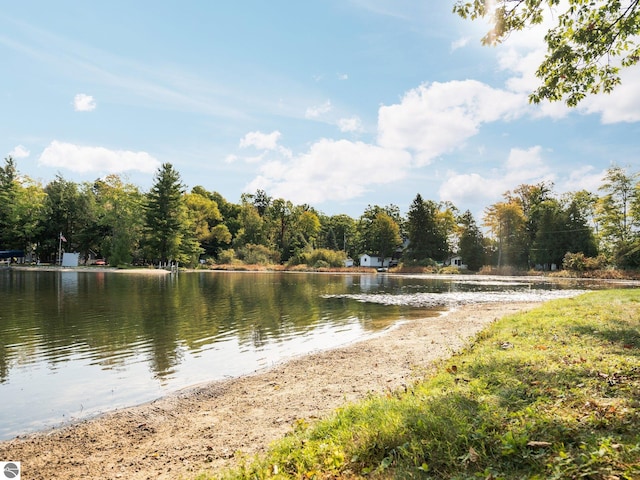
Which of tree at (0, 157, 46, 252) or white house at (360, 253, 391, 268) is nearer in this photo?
tree at (0, 157, 46, 252)

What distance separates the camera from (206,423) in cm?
631

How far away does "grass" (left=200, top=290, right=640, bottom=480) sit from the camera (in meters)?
3.36

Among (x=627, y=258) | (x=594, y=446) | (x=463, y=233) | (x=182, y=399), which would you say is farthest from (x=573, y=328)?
(x=463, y=233)

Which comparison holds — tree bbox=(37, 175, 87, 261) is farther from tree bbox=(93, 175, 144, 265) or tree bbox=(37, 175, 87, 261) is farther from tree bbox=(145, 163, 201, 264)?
tree bbox=(145, 163, 201, 264)

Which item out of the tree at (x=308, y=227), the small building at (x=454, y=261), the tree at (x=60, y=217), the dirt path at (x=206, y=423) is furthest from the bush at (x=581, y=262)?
the tree at (x=60, y=217)

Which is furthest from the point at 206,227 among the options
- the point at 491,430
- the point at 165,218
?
the point at 491,430

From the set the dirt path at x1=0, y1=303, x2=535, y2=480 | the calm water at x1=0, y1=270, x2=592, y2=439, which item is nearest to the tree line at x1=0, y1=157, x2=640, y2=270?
the calm water at x1=0, y1=270, x2=592, y2=439

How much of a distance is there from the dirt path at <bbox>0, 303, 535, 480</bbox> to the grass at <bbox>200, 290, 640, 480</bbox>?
0.92 metres

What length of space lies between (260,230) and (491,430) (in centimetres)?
8930

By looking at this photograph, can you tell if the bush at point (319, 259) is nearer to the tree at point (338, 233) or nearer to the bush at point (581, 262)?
the tree at point (338, 233)

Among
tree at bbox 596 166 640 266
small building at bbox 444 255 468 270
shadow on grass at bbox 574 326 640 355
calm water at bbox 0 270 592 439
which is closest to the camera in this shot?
shadow on grass at bbox 574 326 640 355

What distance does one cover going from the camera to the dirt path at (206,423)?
4992mm

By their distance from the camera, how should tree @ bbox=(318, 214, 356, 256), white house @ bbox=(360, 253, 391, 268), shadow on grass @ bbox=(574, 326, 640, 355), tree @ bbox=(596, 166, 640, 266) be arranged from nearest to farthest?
shadow on grass @ bbox=(574, 326, 640, 355) < tree @ bbox=(596, 166, 640, 266) < white house @ bbox=(360, 253, 391, 268) < tree @ bbox=(318, 214, 356, 256)

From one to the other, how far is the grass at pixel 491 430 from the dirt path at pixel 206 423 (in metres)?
0.92
